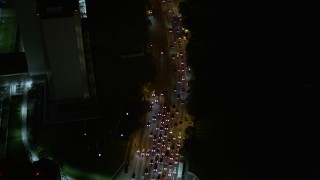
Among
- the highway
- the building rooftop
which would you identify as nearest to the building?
the building rooftop

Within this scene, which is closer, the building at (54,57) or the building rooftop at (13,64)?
the building at (54,57)

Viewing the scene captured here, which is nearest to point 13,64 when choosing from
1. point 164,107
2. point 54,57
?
point 54,57

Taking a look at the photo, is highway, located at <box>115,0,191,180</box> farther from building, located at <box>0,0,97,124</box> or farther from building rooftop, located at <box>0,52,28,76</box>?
building rooftop, located at <box>0,52,28,76</box>

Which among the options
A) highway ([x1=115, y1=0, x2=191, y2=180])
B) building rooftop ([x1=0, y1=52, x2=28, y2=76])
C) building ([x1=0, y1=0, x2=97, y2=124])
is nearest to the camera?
building ([x1=0, y1=0, x2=97, y2=124])

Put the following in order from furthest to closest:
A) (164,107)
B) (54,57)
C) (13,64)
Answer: (164,107)
(13,64)
(54,57)

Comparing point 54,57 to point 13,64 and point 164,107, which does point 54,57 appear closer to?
point 13,64

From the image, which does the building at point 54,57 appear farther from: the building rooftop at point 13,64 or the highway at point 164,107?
the highway at point 164,107

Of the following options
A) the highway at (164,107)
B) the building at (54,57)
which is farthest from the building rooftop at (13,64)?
the highway at (164,107)

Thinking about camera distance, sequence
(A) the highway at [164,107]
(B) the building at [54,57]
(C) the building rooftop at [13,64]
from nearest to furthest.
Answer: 1. (B) the building at [54,57]
2. (A) the highway at [164,107]
3. (C) the building rooftop at [13,64]
